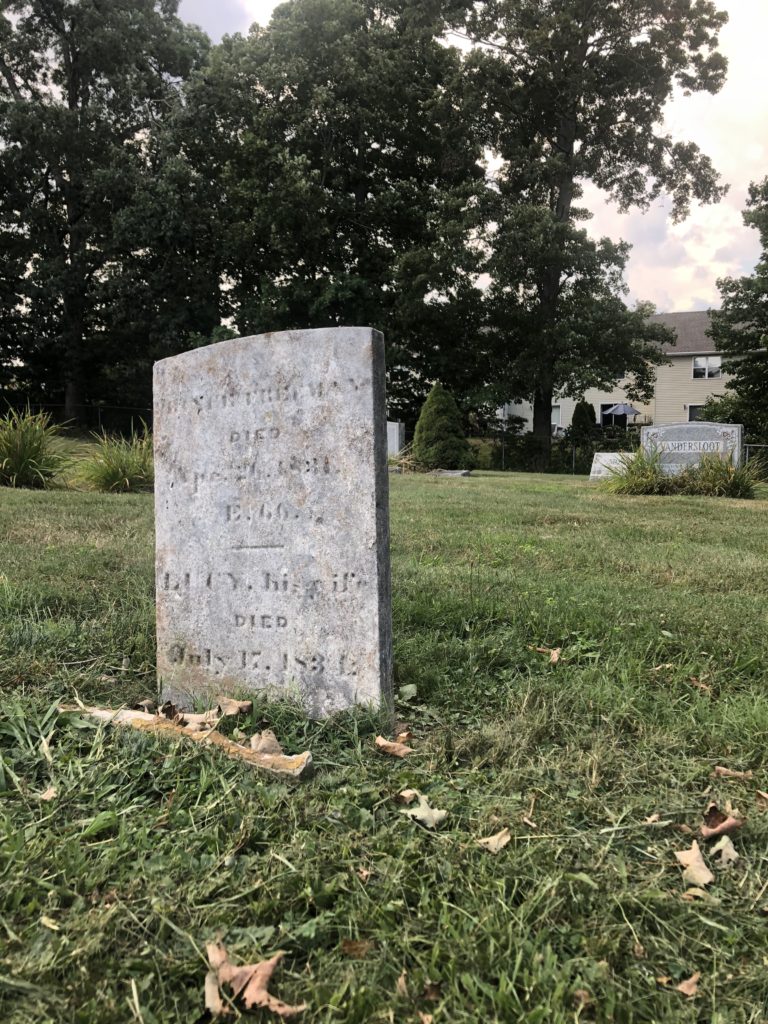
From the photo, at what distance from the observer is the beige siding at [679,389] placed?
39.8m

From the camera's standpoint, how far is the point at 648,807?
6.77 feet

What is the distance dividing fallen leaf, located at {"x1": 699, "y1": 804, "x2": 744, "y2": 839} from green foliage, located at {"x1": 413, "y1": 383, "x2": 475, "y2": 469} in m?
15.9

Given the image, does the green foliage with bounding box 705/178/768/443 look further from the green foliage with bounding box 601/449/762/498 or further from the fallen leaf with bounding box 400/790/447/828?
the fallen leaf with bounding box 400/790/447/828

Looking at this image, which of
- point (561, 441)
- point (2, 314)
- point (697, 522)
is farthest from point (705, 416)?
point (2, 314)

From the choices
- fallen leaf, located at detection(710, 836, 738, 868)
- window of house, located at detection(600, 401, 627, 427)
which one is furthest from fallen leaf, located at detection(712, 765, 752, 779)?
window of house, located at detection(600, 401, 627, 427)

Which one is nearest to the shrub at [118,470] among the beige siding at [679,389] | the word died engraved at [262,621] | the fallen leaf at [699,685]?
the word died engraved at [262,621]

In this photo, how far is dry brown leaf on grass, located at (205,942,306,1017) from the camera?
4.52 ft

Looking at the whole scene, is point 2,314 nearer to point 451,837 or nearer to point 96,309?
point 96,309

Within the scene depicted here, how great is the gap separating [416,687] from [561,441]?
24.7m

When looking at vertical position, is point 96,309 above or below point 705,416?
above

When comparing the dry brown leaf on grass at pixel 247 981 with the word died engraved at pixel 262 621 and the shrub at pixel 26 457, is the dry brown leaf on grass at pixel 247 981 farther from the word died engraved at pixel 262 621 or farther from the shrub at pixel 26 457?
the shrub at pixel 26 457

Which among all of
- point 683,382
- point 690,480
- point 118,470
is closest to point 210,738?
point 118,470

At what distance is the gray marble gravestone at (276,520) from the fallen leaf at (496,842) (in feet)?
2.56

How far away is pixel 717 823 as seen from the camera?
199 centimetres
